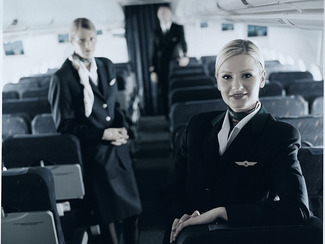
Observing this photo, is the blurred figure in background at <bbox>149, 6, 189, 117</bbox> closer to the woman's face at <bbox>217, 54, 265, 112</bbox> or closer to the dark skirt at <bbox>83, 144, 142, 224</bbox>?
the dark skirt at <bbox>83, 144, 142, 224</bbox>

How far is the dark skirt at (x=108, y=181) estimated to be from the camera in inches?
89.3

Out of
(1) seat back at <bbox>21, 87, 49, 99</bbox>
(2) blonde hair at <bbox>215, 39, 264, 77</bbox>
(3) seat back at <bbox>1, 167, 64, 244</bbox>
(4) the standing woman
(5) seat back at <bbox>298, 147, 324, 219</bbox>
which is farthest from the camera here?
(1) seat back at <bbox>21, 87, 49, 99</bbox>

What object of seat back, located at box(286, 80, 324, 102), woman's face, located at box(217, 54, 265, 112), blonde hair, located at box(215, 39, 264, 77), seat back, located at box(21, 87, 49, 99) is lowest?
seat back, located at box(286, 80, 324, 102)

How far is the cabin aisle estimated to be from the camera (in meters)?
3.00

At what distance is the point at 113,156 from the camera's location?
7.56 ft

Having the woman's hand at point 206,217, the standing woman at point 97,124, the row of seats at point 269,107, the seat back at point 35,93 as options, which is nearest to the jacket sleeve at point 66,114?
the standing woman at point 97,124

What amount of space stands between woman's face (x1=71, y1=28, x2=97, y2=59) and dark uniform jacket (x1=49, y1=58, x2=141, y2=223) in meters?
0.12

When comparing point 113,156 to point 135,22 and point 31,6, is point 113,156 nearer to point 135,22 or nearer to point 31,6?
point 31,6

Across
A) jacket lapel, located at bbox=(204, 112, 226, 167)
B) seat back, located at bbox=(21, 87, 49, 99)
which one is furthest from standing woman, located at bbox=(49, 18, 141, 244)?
seat back, located at bbox=(21, 87, 49, 99)

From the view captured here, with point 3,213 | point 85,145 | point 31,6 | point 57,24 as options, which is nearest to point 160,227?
point 85,145

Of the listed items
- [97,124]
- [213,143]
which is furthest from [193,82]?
[213,143]

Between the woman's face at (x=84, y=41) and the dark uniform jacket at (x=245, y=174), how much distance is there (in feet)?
2.84

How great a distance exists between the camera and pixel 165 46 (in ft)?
16.2

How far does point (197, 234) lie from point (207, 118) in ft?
1.55
